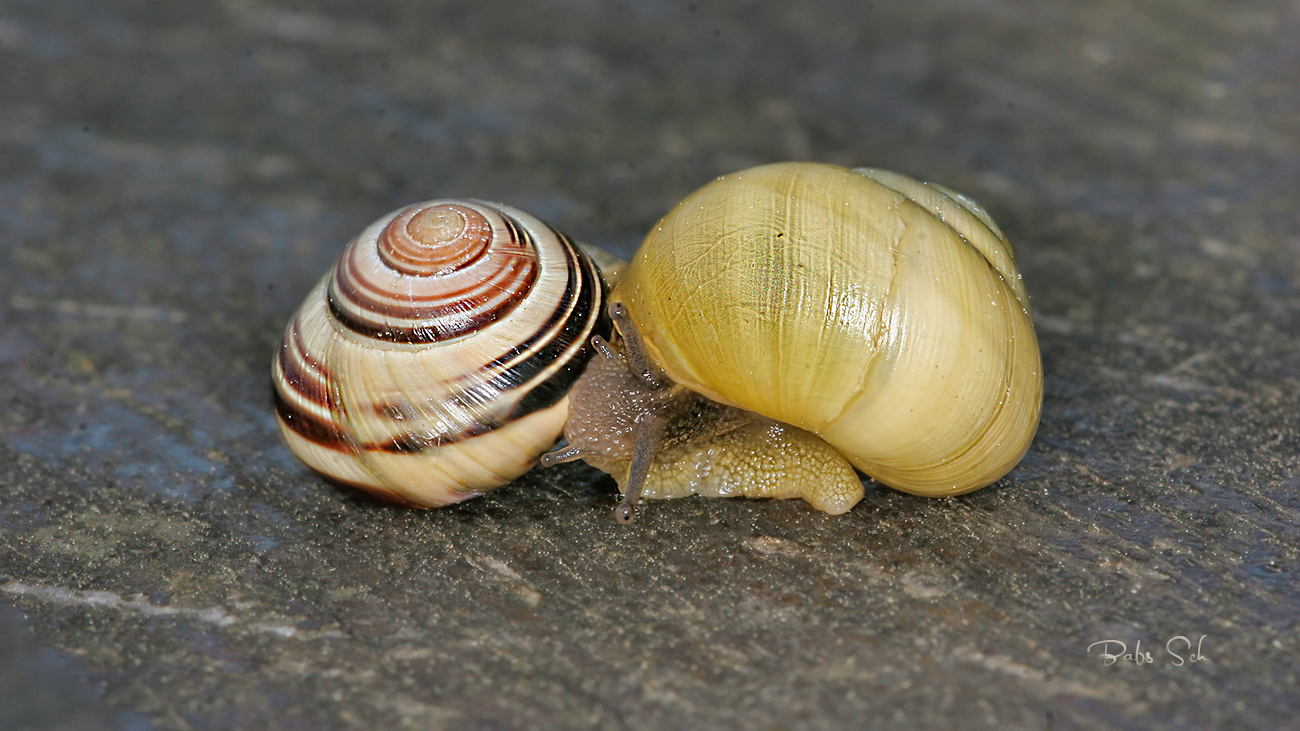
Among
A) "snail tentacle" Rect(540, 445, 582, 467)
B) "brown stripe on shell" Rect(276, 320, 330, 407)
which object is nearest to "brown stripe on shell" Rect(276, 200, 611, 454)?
"brown stripe on shell" Rect(276, 320, 330, 407)

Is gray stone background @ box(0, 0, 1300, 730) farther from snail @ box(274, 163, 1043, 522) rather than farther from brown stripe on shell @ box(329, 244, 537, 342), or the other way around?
brown stripe on shell @ box(329, 244, 537, 342)

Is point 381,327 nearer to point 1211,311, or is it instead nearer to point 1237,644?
point 1237,644

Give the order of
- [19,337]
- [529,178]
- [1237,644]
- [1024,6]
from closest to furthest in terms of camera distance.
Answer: [1237,644] < [19,337] < [529,178] < [1024,6]

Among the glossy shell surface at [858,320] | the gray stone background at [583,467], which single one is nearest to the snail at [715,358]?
the glossy shell surface at [858,320]

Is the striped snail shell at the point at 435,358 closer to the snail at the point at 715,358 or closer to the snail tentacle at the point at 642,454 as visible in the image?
the snail at the point at 715,358

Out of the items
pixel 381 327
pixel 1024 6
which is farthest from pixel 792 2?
pixel 381 327

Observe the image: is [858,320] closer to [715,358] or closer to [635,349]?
[715,358]
